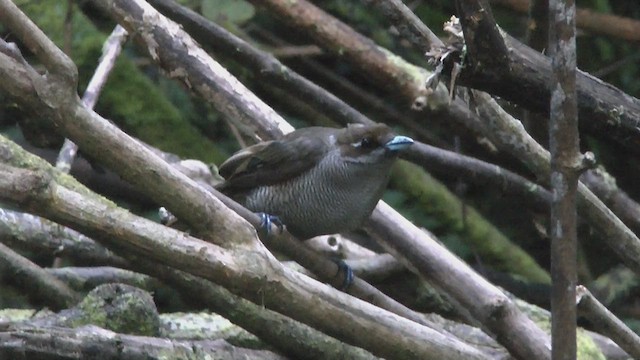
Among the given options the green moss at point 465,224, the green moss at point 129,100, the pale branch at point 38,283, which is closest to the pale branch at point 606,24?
the green moss at point 465,224

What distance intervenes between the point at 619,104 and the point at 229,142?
297 centimetres

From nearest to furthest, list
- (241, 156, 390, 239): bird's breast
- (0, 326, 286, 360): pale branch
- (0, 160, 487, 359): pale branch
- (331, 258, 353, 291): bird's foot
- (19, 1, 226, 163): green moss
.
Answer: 1. (0, 160, 487, 359): pale branch
2. (0, 326, 286, 360): pale branch
3. (331, 258, 353, 291): bird's foot
4. (241, 156, 390, 239): bird's breast
5. (19, 1, 226, 163): green moss

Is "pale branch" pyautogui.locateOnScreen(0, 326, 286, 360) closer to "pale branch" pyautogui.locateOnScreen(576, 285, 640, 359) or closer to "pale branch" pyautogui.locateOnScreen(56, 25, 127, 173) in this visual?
"pale branch" pyautogui.locateOnScreen(576, 285, 640, 359)

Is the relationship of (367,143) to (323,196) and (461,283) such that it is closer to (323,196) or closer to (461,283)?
(323,196)

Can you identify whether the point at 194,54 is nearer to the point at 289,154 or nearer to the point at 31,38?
the point at 289,154

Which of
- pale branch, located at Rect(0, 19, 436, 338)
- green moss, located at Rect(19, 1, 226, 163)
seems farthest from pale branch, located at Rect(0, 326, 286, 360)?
green moss, located at Rect(19, 1, 226, 163)

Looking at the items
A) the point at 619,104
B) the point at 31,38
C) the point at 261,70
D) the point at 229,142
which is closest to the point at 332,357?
the point at 619,104

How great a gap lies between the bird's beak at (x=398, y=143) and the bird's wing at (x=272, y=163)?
22cm

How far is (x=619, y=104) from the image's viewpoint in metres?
2.10

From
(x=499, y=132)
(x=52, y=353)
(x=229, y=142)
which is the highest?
(x=229, y=142)

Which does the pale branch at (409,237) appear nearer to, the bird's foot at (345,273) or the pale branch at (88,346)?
the bird's foot at (345,273)

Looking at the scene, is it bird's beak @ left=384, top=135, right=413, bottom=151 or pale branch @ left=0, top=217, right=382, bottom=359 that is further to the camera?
bird's beak @ left=384, top=135, right=413, bottom=151

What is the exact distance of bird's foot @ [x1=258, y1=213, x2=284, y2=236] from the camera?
9.36ft

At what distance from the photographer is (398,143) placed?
3068 mm
